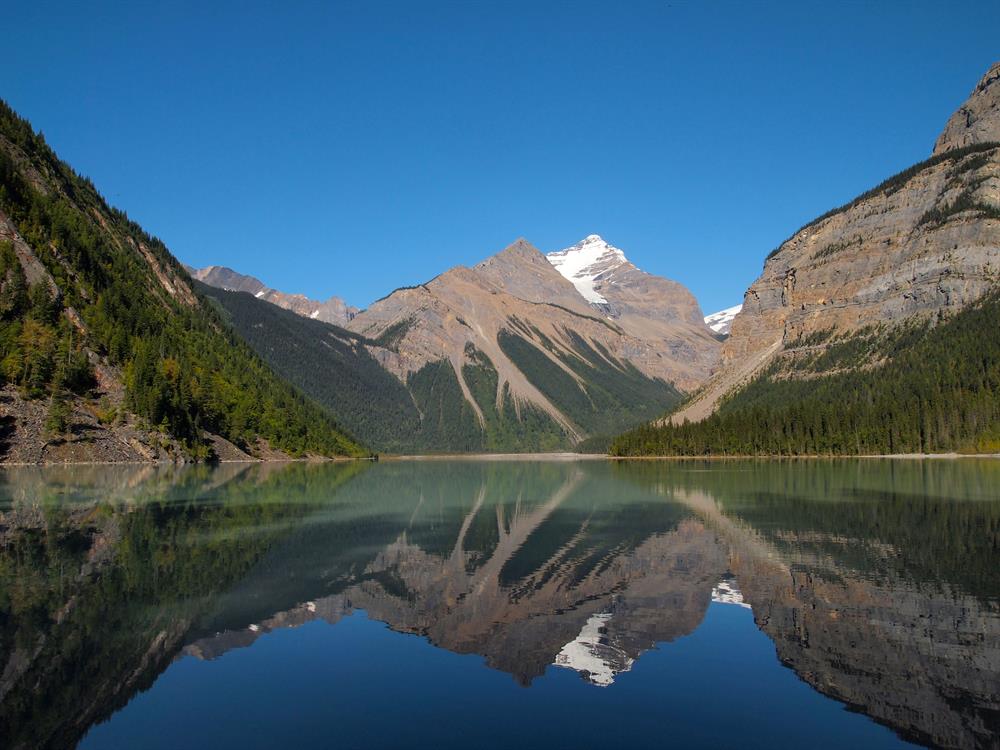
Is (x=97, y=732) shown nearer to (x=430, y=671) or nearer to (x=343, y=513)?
(x=430, y=671)

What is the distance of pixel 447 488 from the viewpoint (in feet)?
257

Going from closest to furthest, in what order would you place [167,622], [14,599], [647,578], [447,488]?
[167,622] → [14,599] → [647,578] → [447,488]

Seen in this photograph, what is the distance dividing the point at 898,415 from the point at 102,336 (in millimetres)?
139383

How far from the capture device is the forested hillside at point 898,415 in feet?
468

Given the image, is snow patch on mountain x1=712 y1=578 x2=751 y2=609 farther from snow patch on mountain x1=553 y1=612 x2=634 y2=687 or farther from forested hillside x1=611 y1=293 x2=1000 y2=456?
forested hillside x1=611 y1=293 x2=1000 y2=456

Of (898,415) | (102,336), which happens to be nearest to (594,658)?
(102,336)

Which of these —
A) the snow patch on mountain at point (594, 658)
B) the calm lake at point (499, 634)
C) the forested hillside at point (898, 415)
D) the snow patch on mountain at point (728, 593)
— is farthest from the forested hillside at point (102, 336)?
the forested hillside at point (898, 415)

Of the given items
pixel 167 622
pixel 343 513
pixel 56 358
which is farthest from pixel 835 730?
pixel 56 358

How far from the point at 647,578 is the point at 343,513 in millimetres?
26570

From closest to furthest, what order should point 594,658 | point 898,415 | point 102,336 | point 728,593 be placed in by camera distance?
point 594,658 → point 728,593 → point 102,336 → point 898,415

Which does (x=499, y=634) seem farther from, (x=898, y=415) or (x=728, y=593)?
(x=898, y=415)

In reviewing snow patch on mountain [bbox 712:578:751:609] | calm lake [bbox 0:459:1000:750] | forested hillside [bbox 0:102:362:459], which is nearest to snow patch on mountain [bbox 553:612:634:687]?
calm lake [bbox 0:459:1000:750]

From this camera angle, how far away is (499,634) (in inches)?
774

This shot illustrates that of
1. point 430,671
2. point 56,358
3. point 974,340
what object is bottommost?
point 430,671
